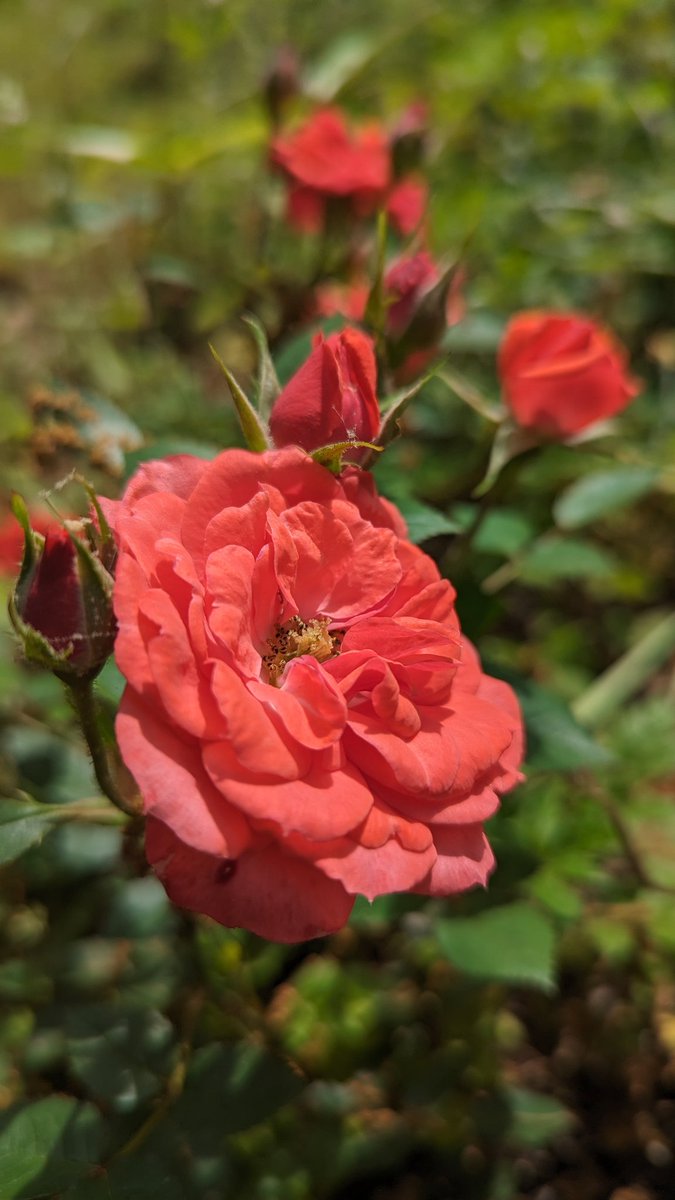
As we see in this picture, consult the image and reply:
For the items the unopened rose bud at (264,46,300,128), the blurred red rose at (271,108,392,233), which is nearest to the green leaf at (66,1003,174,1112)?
the blurred red rose at (271,108,392,233)

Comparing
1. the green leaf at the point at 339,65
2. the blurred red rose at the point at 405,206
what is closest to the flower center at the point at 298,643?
the blurred red rose at the point at 405,206

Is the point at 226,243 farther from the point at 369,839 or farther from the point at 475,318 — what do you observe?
Result: the point at 369,839

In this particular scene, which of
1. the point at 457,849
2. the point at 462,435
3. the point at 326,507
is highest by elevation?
the point at 326,507

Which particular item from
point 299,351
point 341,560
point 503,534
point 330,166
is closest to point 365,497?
point 341,560

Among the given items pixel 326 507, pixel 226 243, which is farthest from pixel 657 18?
pixel 326 507

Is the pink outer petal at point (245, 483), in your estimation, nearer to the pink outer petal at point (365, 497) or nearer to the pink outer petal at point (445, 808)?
the pink outer petal at point (365, 497)

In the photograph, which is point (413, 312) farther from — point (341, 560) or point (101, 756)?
point (101, 756)

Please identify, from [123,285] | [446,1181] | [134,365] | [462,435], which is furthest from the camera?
[123,285]
